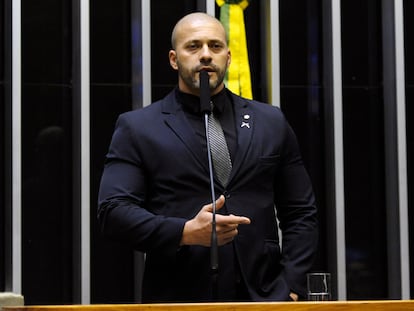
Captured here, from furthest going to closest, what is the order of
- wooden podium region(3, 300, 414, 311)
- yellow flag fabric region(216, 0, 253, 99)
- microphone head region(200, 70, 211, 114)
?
yellow flag fabric region(216, 0, 253, 99) < microphone head region(200, 70, 211, 114) < wooden podium region(3, 300, 414, 311)

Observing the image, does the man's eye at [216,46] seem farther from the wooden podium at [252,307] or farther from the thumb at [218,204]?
the wooden podium at [252,307]

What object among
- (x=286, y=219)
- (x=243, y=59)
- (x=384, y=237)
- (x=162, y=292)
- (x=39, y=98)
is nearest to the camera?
(x=162, y=292)

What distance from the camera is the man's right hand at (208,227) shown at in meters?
3.07

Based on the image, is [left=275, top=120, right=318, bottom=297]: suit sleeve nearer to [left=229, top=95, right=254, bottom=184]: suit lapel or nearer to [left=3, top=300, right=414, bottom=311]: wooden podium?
[left=229, top=95, right=254, bottom=184]: suit lapel

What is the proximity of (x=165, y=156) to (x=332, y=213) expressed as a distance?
307cm

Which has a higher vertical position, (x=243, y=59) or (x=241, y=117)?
(x=243, y=59)

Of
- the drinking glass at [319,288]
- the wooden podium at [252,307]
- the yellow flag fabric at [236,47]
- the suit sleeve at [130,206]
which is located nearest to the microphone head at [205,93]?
the suit sleeve at [130,206]

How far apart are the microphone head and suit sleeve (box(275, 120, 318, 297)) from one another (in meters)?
0.41

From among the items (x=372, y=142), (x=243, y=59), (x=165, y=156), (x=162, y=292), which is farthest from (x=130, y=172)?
(x=372, y=142)

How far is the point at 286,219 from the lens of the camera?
142 inches

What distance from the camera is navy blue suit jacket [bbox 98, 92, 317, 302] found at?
3.34m

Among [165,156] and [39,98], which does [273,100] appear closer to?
[39,98]

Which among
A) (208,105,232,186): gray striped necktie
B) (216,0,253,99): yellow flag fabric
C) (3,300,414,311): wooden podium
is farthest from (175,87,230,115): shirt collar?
(216,0,253,99): yellow flag fabric

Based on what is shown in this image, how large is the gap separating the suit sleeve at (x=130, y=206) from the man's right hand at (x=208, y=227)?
58mm
